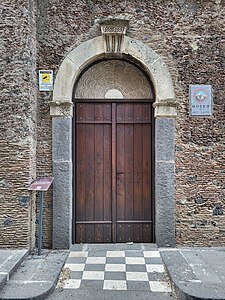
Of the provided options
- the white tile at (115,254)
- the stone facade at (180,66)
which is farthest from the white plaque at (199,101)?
the white tile at (115,254)

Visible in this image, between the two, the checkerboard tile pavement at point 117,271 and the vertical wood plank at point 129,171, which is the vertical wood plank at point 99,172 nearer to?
the vertical wood plank at point 129,171

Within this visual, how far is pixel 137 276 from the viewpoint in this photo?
3.53 m

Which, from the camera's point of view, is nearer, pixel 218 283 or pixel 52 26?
pixel 218 283

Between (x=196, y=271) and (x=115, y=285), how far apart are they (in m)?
1.02

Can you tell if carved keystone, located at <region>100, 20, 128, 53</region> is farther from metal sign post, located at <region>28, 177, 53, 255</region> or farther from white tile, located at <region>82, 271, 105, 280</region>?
white tile, located at <region>82, 271, 105, 280</region>

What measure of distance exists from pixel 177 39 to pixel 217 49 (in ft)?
2.16

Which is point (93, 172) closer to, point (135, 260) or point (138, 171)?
point (138, 171)

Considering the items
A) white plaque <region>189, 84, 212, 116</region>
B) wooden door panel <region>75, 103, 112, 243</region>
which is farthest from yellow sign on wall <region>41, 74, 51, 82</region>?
white plaque <region>189, 84, 212, 116</region>

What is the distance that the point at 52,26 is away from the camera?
14.8 ft

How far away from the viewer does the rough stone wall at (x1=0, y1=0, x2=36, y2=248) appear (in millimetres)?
4062

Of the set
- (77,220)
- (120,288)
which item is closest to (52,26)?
(77,220)

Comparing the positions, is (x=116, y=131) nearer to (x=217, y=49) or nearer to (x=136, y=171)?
(x=136, y=171)

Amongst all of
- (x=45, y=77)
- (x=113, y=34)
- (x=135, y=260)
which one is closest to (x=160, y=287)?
(x=135, y=260)

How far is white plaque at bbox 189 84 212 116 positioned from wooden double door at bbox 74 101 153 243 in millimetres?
685
